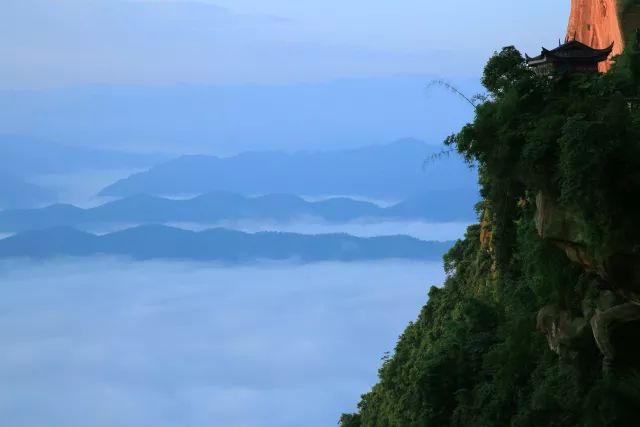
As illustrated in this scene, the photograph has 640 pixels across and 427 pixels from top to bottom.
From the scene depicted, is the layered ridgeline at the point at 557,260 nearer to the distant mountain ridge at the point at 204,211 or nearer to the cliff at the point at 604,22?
the cliff at the point at 604,22

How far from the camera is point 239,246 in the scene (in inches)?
6668

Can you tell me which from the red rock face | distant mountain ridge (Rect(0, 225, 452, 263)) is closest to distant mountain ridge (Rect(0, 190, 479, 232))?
distant mountain ridge (Rect(0, 225, 452, 263))

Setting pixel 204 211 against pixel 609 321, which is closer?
pixel 609 321

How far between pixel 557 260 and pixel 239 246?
159 metres

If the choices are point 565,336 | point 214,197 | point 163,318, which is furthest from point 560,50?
point 214,197

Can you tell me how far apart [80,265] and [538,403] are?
162125mm

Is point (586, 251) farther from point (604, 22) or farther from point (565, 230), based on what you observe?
point (604, 22)

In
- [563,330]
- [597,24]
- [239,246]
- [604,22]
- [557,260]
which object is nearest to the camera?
[563,330]

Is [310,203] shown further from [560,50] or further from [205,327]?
[560,50]

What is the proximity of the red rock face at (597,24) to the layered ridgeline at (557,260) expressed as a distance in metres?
7.05

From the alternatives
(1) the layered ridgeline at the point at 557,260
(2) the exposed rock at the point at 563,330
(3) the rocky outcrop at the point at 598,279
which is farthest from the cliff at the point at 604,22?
(3) the rocky outcrop at the point at 598,279

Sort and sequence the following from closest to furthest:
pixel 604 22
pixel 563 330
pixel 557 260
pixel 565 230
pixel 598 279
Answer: pixel 565 230 < pixel 598 279 < pixel 563 330 < pixel 557 260 < pixel 604 22

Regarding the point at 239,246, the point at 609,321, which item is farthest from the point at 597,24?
the point at 239,246

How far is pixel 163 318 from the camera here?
153m
